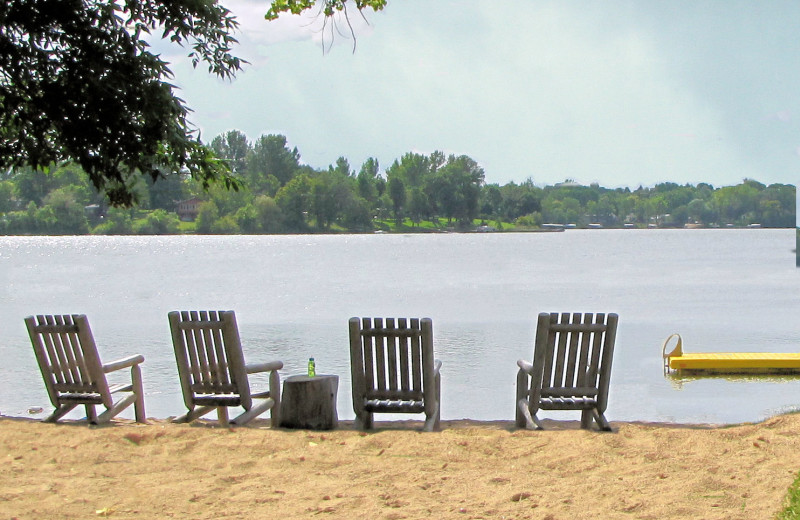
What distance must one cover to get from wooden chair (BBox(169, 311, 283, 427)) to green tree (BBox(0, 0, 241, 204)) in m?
1.50

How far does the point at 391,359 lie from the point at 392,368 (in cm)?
7

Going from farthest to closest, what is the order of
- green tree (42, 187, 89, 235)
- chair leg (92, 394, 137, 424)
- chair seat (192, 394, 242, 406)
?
green tree (42, 187, 89, 235)
chair leg (92, 394, 137, 424)
chair seat (192, 394, 242, 406)

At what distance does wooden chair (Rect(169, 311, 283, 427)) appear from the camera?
22.1 feet

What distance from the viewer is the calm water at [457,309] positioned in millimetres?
16562

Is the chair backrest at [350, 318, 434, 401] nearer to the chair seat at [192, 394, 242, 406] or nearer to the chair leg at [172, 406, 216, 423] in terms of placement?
the chair seat at [192, 394, 242, 406]

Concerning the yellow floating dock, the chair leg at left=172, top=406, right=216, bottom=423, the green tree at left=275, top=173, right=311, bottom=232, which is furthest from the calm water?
the green tree at left=275, top=173, right=311, bottom=232

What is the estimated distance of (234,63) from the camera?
315 inches

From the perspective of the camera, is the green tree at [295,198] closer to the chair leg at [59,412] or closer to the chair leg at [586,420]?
the chair leg at [59,412]

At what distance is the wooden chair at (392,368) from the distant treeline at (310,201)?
3531 inches

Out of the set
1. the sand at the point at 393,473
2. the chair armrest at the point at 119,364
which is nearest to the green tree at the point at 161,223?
the chair armrest at the point at 119,364

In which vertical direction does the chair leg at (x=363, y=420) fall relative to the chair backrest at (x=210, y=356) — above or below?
below

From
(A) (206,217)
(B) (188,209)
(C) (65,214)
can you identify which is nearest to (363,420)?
(C) (65,214)

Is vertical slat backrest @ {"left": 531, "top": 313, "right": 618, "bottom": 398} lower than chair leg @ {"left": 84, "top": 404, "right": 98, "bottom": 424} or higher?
higher

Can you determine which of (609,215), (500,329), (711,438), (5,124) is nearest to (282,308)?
(500,329)
